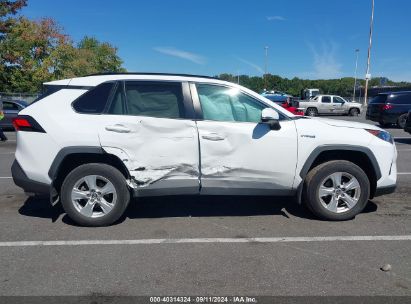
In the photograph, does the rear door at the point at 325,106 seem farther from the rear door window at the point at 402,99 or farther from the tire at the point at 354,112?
the rear door window at the point at 402,99

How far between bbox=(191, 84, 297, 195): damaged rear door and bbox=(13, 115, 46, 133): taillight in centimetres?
191

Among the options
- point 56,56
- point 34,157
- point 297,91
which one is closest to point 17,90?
point 56,56

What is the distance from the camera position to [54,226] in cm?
482

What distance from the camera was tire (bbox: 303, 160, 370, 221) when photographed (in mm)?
4832

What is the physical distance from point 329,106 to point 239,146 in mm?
27498

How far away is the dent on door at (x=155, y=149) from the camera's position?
15.2 feet

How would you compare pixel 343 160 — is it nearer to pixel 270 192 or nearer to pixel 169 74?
pixel 270 192

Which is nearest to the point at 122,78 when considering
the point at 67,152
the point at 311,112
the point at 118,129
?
the point at 118,129

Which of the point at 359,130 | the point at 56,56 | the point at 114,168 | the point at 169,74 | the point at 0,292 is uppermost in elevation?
the point at 56,56

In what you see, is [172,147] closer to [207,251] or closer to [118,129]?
[118,129]

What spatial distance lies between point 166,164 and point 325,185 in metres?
2.04

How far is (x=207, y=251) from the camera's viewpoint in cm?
406

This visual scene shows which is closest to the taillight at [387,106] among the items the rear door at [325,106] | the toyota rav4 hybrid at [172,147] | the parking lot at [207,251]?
the rear door at [325,106]

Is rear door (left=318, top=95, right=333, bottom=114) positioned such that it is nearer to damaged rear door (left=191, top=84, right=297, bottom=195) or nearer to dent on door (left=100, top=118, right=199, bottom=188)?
damaged rear door (left=191, top=84, right=297, bottom=195)
